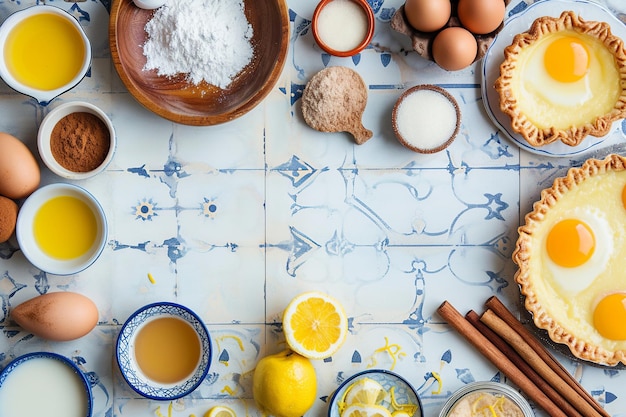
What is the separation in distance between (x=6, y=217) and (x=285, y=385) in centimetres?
86

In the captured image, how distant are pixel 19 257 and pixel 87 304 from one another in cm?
25

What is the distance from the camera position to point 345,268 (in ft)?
5.99

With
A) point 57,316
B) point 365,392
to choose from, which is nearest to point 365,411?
point 365,392

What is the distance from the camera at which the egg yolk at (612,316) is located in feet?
5.59

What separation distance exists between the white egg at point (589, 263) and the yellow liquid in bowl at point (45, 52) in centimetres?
140

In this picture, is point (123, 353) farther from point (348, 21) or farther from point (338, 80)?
point (348, 21)

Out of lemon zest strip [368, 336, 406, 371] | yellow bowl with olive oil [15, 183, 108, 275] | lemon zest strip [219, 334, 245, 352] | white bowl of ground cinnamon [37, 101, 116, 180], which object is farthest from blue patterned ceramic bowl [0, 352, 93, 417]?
lemon zest strip [368, 336, 406, 371]

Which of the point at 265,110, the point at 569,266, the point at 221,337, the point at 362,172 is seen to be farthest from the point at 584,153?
the point at 221,337

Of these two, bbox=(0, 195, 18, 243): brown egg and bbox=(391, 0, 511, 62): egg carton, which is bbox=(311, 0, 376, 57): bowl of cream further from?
bbox=(0, 195, 18, 243): brown egg

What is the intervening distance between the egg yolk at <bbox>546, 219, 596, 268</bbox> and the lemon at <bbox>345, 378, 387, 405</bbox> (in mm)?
596

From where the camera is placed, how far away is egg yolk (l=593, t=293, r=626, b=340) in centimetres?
170

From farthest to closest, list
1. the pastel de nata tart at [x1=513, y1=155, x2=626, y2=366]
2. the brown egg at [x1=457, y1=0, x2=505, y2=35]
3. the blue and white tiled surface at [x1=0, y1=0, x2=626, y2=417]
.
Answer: the blue and white tiled surface at [x1=0, y1=0, x2=626, y2=417]
the pastel de nata tart at [x1=513, y1=155, x2=626, y2=366]
the brown egg at [x1=457, y1=0, x2=505, y2=35]

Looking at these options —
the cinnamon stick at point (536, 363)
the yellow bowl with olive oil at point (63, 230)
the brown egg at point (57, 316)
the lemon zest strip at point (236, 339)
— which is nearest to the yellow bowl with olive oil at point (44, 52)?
the yellow bowl with olive oil at point (63, 230)

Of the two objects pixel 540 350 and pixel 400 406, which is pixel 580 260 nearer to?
pixel 540 350
